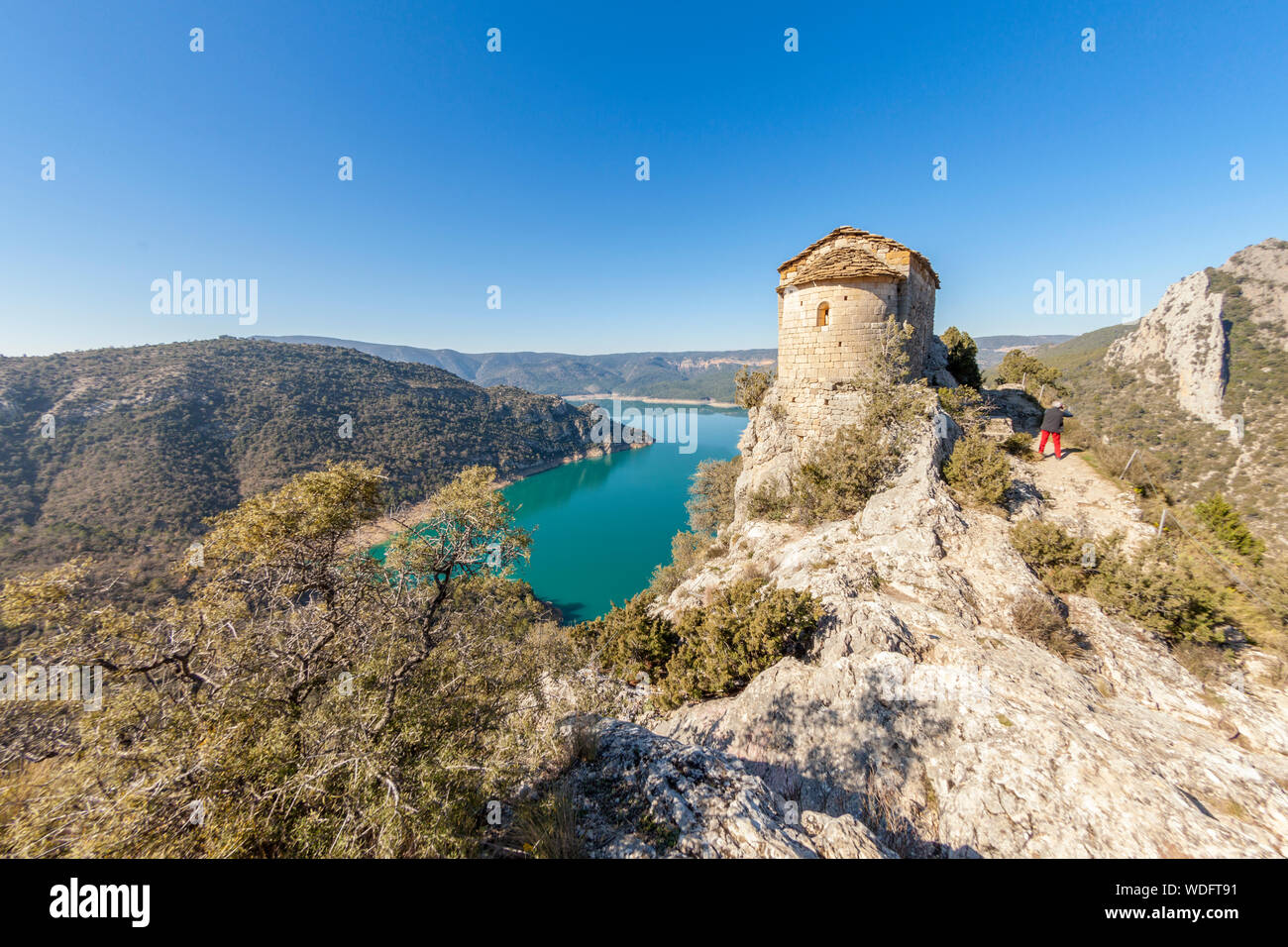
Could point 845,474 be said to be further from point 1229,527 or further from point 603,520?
point 603,520

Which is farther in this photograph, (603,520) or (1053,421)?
(603,520)

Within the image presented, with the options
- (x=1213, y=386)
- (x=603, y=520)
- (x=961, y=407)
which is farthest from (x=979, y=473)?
(x=603, y=520)

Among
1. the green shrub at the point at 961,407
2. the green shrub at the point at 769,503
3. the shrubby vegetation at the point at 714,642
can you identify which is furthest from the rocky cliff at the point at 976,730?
the green shrub at the point at 961,407

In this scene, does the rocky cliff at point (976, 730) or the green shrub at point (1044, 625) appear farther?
the green shrub at point (1044, 625)

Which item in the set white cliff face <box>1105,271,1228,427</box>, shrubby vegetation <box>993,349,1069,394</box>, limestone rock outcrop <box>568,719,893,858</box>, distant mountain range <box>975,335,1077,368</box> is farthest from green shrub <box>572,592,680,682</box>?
distant mountain range <box>975,335,1077,368</box>

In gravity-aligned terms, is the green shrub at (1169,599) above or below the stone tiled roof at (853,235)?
below

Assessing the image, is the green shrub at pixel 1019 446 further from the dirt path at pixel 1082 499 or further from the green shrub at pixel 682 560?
the green shrub at pixel 682 560
